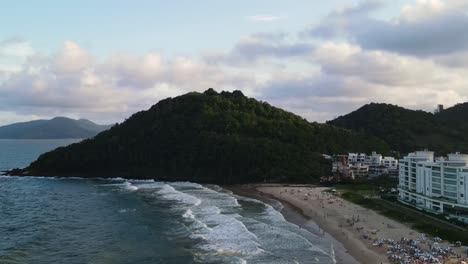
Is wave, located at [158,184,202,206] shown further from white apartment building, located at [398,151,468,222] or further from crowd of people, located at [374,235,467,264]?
crowd of people, located at [374,235,467,264]

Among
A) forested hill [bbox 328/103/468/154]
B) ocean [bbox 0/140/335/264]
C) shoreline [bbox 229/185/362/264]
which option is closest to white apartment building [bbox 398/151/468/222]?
shoreline [bbox 229/185/362/264]

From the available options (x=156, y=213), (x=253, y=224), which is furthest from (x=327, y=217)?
(x=156, y=213)

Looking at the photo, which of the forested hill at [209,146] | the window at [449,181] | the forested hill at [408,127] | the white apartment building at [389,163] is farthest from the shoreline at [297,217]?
the forested hill at [408,127]

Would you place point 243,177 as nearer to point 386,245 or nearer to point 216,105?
point 216,105

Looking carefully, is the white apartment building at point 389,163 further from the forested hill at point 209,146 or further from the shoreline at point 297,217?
the shoreline at point 297,217

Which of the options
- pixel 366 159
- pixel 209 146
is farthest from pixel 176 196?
pixel 366 159
